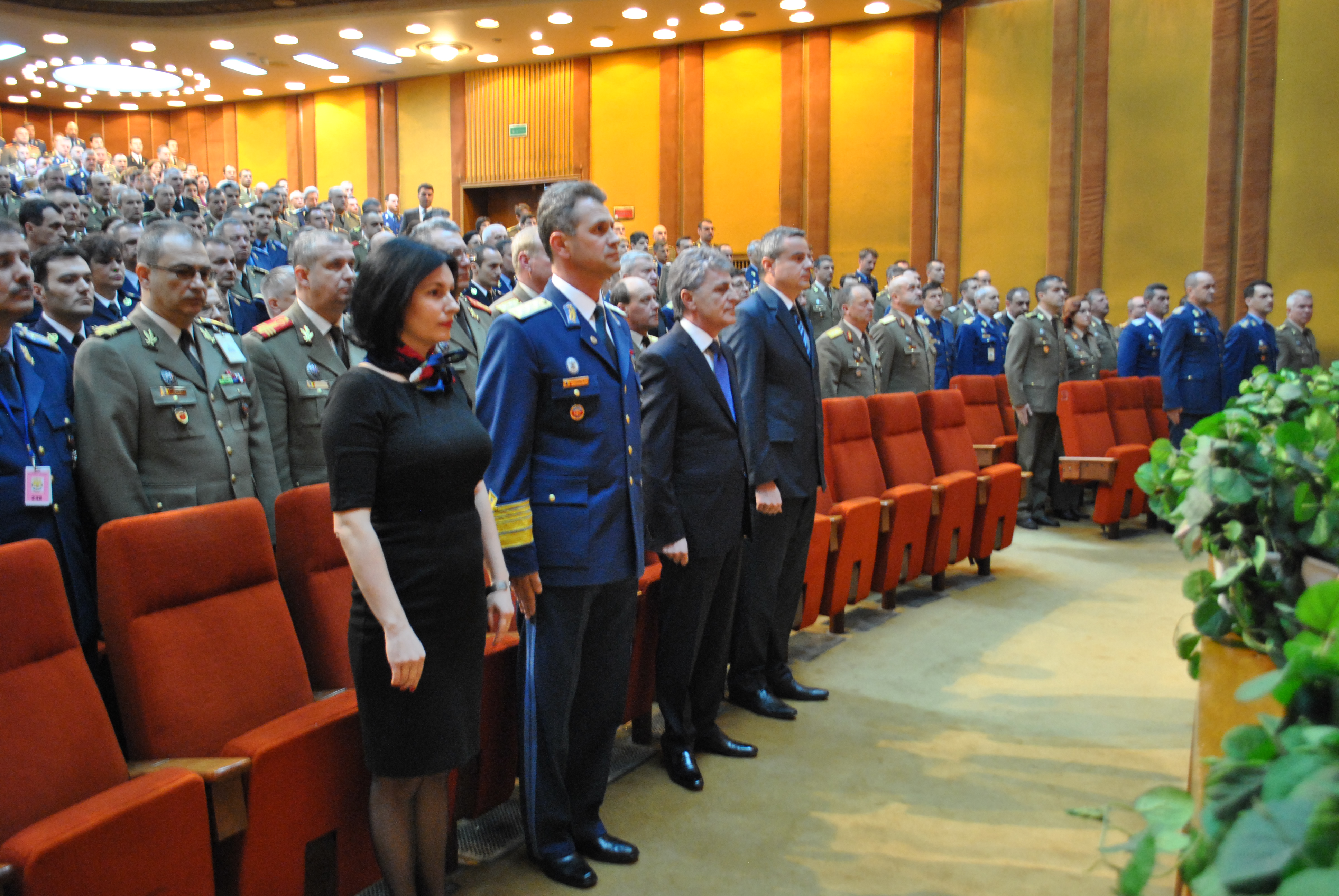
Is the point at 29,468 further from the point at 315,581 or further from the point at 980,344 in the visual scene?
the point at 980,344

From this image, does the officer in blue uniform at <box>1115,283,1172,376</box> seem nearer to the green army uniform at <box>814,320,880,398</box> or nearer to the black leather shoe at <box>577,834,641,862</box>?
the green army uniform at <box>814,320,880,398</box>

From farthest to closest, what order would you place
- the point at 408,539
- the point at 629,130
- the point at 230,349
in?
the point at 629,130 < the point at 230,349 < the point at 408,539

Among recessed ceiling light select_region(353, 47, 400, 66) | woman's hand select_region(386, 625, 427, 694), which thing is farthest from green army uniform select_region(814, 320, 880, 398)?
recessed ceiling light select_region(353, 47, 400, 66)

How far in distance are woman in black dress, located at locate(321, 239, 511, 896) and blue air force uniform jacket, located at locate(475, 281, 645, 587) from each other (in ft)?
0.70

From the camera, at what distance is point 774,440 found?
2854 millimetres

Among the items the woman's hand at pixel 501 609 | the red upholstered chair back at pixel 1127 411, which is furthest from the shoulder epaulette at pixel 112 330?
the red upholstered chair back at pixel 1127 411

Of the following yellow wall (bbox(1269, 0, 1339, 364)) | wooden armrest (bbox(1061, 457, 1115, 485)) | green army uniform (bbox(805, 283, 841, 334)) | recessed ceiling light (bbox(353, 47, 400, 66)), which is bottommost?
wooden armrest (bbox(1061, 457, 1115, 485))

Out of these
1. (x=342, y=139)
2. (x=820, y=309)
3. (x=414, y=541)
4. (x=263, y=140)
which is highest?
(x=263, y=140)

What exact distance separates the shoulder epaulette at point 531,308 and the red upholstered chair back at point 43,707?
90 cm

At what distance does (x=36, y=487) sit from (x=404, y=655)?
1.00 meters

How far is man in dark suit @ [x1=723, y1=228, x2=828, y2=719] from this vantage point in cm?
284

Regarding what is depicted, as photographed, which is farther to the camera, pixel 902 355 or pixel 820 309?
pixel 820 309

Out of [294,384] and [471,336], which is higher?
[471,336]

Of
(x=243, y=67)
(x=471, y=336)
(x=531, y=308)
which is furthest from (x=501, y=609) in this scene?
(x=243, y=67)
